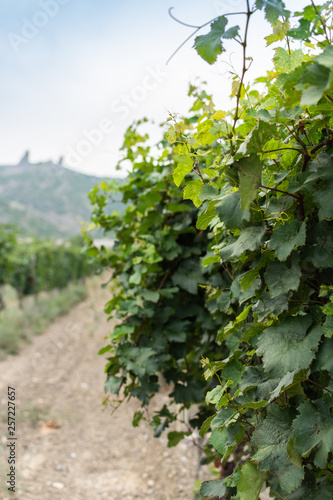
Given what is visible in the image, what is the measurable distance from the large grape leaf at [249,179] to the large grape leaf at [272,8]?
27 cm

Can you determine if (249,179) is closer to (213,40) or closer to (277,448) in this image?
(213,40)

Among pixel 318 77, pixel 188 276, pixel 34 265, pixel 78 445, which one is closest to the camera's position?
pixel 318 77

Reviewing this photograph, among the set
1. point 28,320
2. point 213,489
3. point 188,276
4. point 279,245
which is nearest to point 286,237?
point 279,245

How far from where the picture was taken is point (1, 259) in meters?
8.86

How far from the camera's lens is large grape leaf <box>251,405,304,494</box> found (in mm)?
654

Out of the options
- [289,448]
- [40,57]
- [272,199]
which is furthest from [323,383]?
[40,57]

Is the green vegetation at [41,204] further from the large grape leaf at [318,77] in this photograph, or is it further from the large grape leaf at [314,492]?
the large grape leaf at [318,77]

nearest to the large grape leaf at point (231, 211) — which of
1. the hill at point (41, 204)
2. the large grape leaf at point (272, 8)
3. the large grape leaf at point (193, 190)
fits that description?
the large grape leaf at point (193, 190)

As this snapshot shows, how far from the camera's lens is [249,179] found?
61 cm

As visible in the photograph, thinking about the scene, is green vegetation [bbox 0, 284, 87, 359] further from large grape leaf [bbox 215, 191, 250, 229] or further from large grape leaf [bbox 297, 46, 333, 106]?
large grape leaf [bbox 297, 46, 333, 106]

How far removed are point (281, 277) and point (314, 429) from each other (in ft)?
0.91

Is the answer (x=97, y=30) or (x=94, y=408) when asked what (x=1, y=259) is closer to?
(x=94, y=408)

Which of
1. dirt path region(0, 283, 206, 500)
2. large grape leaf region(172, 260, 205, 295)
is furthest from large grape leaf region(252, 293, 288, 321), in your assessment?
dirt path region(0, 283, 206, 500)

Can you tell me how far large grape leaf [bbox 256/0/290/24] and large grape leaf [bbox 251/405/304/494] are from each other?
768mm
